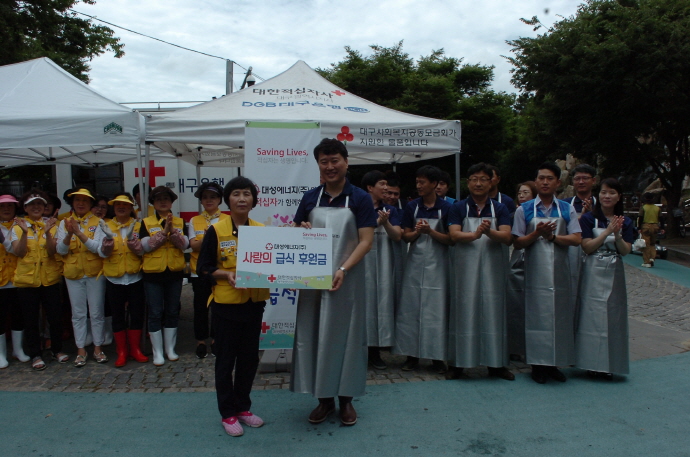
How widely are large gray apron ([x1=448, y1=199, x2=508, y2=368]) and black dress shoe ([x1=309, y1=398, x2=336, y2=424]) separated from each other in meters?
1.31

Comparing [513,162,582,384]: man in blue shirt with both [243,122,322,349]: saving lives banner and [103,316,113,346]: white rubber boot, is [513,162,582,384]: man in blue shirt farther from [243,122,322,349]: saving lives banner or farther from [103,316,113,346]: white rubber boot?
[103,316,113,346]: white rubber boot

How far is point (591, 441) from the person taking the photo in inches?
126

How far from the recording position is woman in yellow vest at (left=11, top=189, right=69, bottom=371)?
4.62 meters

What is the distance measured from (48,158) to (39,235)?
10.4ft

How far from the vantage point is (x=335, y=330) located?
129 inches

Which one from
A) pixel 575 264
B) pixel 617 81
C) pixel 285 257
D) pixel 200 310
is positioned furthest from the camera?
pixel 617 81

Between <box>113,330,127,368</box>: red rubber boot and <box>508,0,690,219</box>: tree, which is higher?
<box>508,0,690,219</box>: tree

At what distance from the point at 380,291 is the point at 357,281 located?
1390 millimetres

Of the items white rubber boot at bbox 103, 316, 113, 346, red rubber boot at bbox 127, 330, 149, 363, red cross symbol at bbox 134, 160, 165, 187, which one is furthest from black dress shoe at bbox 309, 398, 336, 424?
red cross symbol at bbox 134, 160, 165, 187

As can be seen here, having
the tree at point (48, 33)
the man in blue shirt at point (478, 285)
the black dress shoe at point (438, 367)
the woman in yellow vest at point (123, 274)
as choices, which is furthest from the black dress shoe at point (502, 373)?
the tree at point (48, 33)

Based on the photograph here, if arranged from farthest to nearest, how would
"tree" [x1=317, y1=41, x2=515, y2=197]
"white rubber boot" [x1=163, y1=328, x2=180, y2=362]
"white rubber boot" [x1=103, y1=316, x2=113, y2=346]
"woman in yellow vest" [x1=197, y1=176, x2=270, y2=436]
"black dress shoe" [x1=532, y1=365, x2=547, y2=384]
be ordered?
"tree" [x1=317, y1=41, x2=515, y2=197], "white rubber boot" [x1=103, y1=316, x2=113, y2=346], "white rubber boot" [x1=163, y1=328, x2=180, y2=362], "black dress shoe" [x1=532, y1=365, x2=547, y2=384], "woman in yellow vest" [x1=197, y1=176, x2=270, y2=436]

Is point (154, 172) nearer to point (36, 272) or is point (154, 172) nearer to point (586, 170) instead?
point (36, 272)

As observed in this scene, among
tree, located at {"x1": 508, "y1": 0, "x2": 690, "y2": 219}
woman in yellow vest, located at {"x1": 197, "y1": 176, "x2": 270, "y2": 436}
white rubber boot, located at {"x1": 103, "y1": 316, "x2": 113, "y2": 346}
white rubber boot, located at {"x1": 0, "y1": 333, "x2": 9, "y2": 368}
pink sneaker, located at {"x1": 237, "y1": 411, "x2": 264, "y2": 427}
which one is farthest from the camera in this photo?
tree, located at {"x1": 508, "y1": 0, "x2": 690, "y2": 219}

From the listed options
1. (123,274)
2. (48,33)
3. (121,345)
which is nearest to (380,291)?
(123,274)
